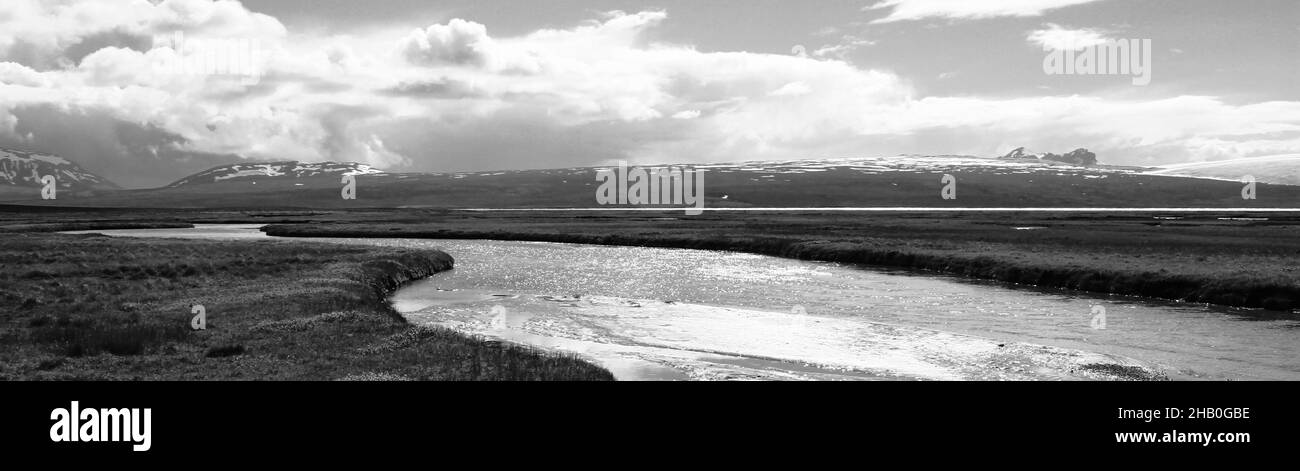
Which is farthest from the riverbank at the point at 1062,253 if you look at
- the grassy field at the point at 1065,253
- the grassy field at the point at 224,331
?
the grassy field at the point at 224,331

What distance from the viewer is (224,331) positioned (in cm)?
2569

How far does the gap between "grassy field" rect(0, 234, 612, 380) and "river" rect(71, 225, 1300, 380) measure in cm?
313

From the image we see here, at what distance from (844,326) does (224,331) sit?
20.7 metres

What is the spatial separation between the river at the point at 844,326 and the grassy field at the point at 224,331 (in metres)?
3.13

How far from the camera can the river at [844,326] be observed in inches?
965

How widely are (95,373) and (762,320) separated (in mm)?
22515

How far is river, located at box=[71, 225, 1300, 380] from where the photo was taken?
965 inches

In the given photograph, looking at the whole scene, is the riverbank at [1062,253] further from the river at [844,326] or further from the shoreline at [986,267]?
the river at [844,326]

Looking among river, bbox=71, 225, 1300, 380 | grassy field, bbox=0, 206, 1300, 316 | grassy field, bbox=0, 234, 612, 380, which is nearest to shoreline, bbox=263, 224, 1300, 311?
grassy field, bbox=0, 206, 1300, 316

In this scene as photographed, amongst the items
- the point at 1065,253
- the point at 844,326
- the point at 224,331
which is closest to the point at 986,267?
the point at 1065,253
